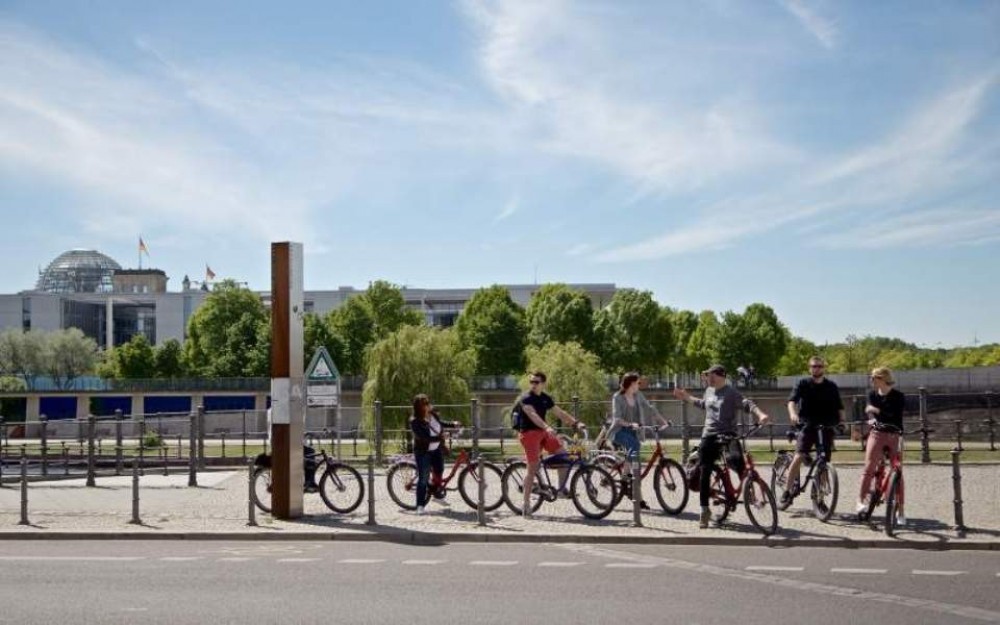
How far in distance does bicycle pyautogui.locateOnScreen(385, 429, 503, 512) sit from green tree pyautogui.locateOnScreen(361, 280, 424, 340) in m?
72.5

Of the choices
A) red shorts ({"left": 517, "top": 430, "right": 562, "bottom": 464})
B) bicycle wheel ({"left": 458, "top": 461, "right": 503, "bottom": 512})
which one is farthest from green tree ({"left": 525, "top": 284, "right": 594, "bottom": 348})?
red shorts ({"left": 517, "top": 430, "right": 562, "bottom": 464})

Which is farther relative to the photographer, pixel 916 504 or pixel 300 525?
pixel 916 504

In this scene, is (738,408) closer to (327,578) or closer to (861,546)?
(861,546)

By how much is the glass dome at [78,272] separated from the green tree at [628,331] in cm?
9672

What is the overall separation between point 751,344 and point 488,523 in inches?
3273

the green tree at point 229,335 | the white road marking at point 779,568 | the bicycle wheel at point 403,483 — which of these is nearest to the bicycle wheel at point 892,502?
the white road marking at point 779,568

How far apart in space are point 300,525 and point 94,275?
163 meters

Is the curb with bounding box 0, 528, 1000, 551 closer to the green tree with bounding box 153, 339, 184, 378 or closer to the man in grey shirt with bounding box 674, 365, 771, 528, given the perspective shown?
the man in grey shirt with bounding box 674, 365, 771, 528

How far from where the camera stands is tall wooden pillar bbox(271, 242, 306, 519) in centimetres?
1562

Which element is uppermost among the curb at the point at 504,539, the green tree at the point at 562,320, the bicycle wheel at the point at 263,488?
the green tree at the point at 562,320

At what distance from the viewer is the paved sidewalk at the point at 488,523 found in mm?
13328

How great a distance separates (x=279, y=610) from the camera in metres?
9.35

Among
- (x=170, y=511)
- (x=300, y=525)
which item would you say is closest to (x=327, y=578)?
(x=300, y=525)

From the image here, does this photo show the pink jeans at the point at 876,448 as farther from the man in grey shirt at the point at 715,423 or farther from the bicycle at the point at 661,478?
the bicycle at the point at 661,478
